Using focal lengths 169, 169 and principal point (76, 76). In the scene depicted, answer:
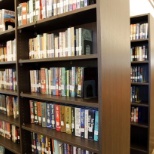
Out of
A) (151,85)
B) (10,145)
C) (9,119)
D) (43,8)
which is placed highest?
(43,8)

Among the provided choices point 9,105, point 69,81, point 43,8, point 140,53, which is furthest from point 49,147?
point 140,53

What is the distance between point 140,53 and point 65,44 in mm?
1580

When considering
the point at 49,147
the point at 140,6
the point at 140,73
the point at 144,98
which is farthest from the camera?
the point at 140,6

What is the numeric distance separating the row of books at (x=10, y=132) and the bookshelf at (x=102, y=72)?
0.16m

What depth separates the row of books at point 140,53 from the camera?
2.48 m

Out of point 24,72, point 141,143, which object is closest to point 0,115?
point 24,72

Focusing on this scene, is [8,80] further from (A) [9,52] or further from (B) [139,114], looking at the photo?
(B) [139,114]

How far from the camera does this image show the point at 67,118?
136cm

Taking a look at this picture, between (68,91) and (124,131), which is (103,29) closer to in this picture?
(68,91)

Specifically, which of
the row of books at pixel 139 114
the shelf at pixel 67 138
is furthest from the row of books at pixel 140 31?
the shelf at pixel 67 138

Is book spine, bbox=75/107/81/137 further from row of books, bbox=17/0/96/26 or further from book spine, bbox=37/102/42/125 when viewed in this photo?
row of books, bbox=17/0/96/26

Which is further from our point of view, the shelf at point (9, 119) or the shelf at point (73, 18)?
the shelf at point (9, 119)

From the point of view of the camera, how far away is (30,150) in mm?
1701

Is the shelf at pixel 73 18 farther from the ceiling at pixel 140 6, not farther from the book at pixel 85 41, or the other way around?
the ceiling at pixel 140 6
